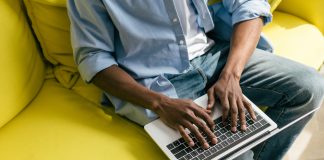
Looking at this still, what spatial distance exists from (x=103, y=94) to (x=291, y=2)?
864 mm

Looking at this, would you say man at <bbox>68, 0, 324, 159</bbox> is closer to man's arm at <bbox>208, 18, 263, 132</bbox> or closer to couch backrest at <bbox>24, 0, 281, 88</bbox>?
man's arm at <bbox>208, 18, 263, 132</bbox>

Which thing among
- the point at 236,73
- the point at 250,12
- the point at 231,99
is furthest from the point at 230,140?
the point at 250,12

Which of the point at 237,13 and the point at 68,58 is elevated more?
the point at 237,13

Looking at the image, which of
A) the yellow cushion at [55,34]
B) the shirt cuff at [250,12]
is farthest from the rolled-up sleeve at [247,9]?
the yellow cushion at [55,34]

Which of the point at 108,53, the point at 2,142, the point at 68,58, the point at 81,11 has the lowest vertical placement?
the point at 2,142

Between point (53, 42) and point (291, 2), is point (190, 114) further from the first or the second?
point (291, 2)

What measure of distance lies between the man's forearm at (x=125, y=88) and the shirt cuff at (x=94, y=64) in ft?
0.06

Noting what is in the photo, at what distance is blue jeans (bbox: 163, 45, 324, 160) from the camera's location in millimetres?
1203

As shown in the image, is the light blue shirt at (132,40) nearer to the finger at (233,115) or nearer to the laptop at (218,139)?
the laptop at (218,139)

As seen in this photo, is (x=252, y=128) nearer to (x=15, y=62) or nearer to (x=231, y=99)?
(x=231, y=99)

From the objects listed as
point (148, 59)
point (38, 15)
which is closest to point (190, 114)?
point (148, 59)

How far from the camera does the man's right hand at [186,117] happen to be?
103 cm

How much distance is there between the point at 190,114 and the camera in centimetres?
105

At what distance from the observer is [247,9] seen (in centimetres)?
128
